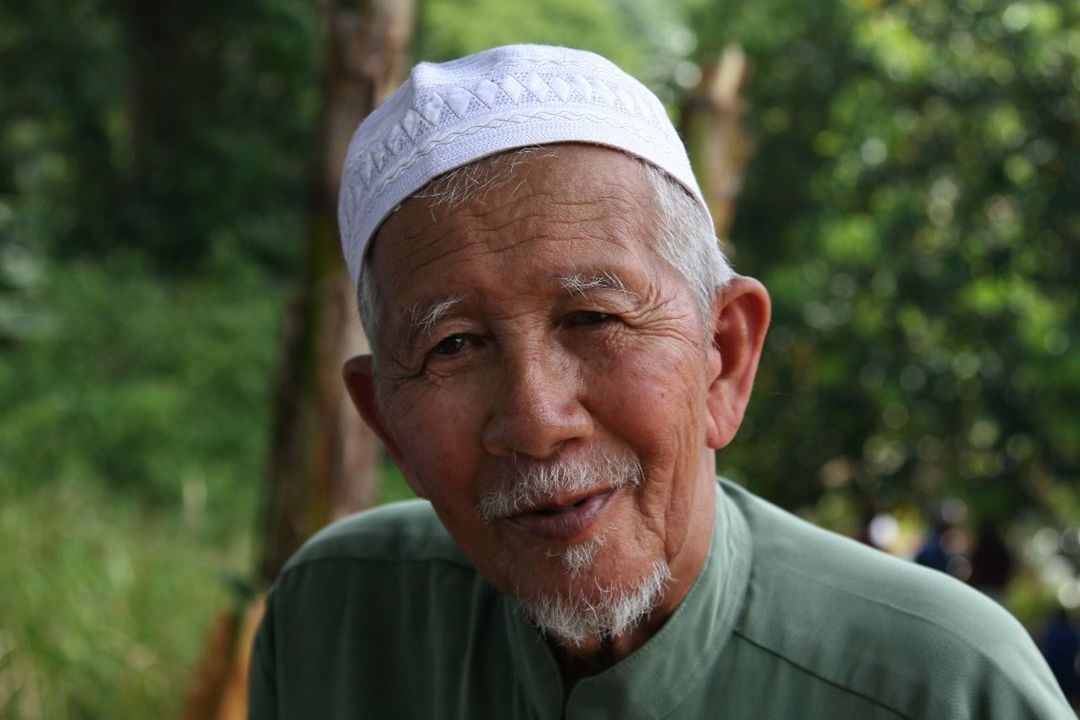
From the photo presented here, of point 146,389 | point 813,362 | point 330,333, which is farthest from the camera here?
point 146,389

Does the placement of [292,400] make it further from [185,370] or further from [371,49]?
[185,370]

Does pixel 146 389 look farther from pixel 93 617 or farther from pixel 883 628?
pixel 883 628

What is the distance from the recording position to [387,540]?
2055 mm

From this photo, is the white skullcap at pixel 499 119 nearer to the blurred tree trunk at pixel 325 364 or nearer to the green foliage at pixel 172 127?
the blurred tree trunk at pixel 325 364

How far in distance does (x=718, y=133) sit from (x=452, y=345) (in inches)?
99.3

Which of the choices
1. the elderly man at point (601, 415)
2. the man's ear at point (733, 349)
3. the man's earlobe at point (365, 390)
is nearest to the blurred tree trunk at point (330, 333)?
the man's earlobe at point (365, 390)

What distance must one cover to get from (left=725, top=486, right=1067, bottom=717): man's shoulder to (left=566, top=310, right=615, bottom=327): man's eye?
0.45m

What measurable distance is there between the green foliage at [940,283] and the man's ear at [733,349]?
4.07m

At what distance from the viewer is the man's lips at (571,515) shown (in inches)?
58.7

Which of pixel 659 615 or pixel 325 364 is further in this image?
pixel 325 364

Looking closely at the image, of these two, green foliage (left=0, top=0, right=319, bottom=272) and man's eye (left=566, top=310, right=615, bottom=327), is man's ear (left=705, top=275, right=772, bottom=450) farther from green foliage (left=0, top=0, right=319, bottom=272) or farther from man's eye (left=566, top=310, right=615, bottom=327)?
green foliage (left=0, top=0, right=319, bottom=272)

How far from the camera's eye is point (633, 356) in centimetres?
149

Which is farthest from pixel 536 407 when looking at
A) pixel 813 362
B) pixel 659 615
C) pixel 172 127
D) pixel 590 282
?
pixel 172 127

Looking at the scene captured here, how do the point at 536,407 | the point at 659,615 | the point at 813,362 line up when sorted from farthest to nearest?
the point at 813,362 → the point at 659,615 → the point at 536,407
